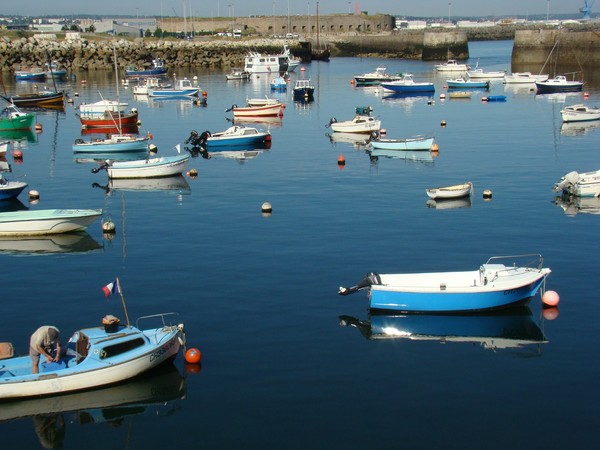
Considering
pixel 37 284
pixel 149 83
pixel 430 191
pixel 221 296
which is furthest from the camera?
pixel 149 83

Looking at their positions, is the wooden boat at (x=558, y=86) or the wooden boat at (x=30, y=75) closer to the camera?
the wooden boat at (x=558, y=86)

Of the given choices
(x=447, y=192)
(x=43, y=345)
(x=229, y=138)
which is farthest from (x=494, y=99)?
(x=43, y=345)

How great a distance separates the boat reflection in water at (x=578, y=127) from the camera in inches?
2707

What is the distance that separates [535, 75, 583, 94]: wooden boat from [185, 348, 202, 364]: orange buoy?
290 ft

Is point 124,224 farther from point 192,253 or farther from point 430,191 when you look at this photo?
point 430,191

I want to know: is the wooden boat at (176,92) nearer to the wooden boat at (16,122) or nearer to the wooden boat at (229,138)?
the wooden boat at (16,122)

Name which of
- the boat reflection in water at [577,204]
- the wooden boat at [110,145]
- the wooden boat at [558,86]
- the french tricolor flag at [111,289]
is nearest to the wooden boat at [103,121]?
the wooden boat at [110,145]

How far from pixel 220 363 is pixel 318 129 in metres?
50.5

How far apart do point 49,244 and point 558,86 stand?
267 feet

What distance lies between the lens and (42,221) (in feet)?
122

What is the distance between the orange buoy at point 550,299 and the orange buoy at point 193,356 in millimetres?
12721

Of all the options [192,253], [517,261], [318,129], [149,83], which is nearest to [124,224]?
[192,253]

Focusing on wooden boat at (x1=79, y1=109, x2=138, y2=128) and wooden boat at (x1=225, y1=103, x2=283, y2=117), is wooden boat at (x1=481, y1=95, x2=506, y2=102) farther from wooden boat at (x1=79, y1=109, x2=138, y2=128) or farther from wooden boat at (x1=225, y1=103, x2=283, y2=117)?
wooden boat at (x1=79, y1=109, x2=138, y2=128)

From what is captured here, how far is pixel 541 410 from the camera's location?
2147 centimetres
